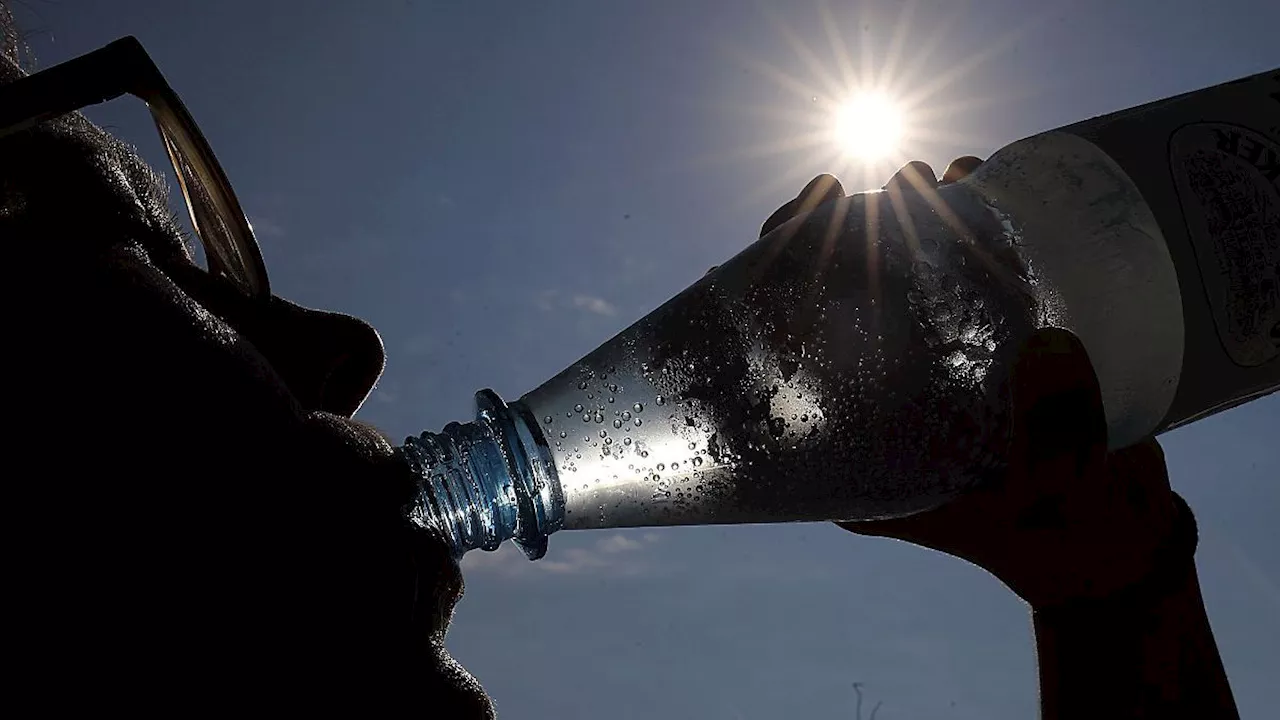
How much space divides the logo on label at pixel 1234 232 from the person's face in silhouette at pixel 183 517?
107 cm

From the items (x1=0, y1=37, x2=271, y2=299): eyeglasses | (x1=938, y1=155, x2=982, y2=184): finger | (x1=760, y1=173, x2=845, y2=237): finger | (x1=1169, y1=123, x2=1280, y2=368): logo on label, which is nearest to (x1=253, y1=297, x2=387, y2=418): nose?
(x1=0, y1=37, x2=271, y2=299): eyeglasses

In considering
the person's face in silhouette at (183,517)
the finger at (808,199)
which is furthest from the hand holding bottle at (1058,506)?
the person's face in silhouette at (183,517)

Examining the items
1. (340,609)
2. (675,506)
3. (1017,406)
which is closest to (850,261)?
(1017,406)

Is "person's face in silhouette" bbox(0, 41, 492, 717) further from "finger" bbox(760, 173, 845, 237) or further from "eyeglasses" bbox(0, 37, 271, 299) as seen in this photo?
"finger" bbox(760, 173, 845, 237)

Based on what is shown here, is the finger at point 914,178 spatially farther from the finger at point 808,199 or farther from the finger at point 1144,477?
the finger at point 1144,477

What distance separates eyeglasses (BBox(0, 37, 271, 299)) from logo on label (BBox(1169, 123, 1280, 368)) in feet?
3.93

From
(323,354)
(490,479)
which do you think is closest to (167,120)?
(323,354)

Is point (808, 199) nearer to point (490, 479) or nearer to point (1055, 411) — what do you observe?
point (1055, 411)

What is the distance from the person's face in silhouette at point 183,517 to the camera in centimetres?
63

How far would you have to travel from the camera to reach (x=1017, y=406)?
1.25 meters

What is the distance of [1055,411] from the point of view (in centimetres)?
125

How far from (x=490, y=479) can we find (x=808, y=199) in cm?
72

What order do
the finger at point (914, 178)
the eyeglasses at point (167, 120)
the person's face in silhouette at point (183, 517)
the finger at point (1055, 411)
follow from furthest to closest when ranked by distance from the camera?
the finger at point (914, 178)
the finger at point (1055, 411)
the eyeglasses at point (167, 120)
the person's face in silhouette at point (183, 517)

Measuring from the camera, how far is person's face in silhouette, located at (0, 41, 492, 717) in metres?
0.63
